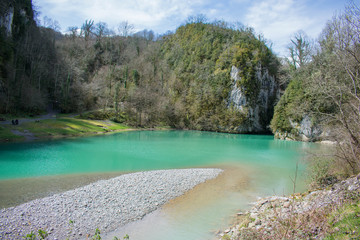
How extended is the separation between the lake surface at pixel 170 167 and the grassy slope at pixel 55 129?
4.02 m

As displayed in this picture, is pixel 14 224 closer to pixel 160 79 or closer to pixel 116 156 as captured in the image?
pixel 116 156

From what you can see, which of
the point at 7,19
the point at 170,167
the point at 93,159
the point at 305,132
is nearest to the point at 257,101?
the point at 305,132

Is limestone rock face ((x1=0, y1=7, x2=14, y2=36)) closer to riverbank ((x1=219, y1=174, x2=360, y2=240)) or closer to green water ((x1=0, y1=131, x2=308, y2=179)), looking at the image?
green water ((x1=0, y1=131, x2=308, y2=179))

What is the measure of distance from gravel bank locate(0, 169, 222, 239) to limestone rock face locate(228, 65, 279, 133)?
41.3 meters

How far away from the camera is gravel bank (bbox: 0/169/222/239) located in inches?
347

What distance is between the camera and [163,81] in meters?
69.1

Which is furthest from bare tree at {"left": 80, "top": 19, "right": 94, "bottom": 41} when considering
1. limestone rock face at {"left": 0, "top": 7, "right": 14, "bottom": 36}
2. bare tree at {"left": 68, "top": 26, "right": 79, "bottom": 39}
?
limestone rock face at {"left": 0, "top": 7, "right": 14, "bottom": 36}

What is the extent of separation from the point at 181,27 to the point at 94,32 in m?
36.2

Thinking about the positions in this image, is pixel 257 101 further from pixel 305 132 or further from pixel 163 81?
pixel 163 81

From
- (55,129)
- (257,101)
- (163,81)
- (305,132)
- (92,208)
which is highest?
(163,81)

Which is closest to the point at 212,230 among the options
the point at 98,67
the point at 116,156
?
the point at 116,156

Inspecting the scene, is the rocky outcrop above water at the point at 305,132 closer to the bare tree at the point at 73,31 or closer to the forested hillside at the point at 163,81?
the forested hillside at the point at 163,81

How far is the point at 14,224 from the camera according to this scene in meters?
8.85

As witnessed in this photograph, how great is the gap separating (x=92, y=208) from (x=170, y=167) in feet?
32.5
